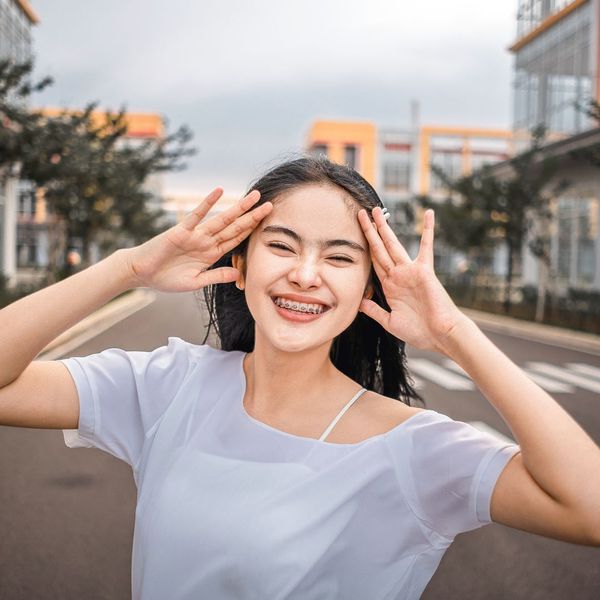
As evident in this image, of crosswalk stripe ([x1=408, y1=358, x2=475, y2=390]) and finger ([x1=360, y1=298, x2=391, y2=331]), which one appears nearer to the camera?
finger ([x1=360, y1=298, x2=391, y2=331])

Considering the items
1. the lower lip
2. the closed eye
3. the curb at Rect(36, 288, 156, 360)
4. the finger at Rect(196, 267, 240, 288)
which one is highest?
the closed eye

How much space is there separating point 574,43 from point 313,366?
1361 inches

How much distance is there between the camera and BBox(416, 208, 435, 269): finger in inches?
76.6

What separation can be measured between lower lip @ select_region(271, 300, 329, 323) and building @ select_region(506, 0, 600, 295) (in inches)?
Answer: 984

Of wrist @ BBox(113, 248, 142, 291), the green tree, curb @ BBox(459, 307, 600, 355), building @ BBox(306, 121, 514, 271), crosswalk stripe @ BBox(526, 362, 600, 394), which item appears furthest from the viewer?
building @ BBox(306, 121, 514, 271)

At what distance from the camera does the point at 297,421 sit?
2.05 m

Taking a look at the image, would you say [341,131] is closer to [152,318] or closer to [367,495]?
[152,318]

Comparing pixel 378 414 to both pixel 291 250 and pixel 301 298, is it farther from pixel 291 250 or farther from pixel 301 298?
pixel 291 250

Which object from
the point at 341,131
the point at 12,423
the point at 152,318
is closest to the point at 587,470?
the point at 12,423

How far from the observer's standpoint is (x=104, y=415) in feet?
7.14

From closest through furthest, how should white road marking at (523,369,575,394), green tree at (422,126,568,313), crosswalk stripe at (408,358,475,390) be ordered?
1. white road marking at (523,369,575,394)
2. crosswalk stripe at (408,358,475,390)
3. green tree at (422,126,568,313)

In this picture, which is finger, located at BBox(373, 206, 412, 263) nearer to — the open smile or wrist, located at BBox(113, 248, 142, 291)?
the open smile

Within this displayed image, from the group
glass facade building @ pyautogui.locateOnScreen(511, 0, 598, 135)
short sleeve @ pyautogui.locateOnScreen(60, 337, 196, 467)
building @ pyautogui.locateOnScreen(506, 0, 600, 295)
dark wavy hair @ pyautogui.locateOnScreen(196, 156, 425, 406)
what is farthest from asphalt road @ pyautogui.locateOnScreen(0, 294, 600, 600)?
glass facade building @ pyautogui.locateOnScreen(511, 0, 598, 135)

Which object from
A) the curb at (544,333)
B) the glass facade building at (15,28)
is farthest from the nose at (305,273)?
the glass facade building at (15,28)
